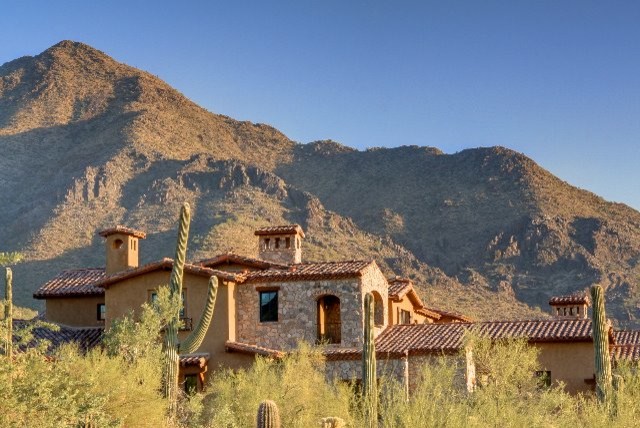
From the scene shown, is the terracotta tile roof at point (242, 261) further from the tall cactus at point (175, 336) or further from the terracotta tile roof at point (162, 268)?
the tall cactus at point (175, 336)

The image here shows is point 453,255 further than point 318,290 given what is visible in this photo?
Yes

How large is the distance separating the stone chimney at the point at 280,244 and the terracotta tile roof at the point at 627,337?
1181cm

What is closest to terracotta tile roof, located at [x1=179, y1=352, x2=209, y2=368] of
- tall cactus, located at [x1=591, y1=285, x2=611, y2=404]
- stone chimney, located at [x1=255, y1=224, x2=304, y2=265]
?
stone chimney, located at [x1=255, y1=224, x2=304, y2=265]

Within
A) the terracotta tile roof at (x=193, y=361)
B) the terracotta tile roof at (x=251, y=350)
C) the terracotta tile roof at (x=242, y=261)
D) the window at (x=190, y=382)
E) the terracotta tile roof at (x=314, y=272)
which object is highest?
the terracotta tile roof at (x=242, y=261)

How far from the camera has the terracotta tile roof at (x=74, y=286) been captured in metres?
39.9

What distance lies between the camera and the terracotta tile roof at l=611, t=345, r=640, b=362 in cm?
3584

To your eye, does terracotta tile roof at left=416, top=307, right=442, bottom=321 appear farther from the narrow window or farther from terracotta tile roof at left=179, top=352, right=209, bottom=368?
the narrow window

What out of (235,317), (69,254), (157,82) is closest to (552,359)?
(235,317)

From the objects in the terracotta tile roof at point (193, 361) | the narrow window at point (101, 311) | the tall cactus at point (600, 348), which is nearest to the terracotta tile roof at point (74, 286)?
the narrow window at point (101, 311)

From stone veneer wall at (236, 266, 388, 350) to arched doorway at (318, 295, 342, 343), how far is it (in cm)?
41

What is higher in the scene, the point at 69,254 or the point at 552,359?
the point at 69,254

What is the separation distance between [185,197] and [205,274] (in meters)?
53.1

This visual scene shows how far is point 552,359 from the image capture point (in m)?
36.1

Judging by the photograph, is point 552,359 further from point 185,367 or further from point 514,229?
point 514,229
